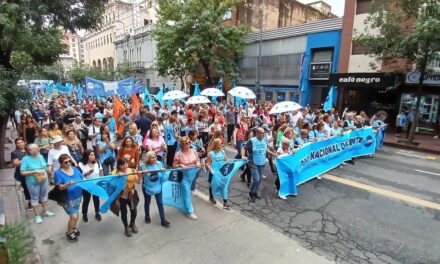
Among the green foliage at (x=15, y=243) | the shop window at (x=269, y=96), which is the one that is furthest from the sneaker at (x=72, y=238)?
the shop window at (x=269, y=96)

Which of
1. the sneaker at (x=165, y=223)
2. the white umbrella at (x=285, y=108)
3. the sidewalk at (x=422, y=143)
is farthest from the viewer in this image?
the sidewalk at (x=422, y=143)

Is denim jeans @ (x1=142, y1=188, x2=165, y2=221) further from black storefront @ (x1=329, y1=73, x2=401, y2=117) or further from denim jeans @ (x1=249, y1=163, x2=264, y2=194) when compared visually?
black storefront @ (x1=329, y1=73, x2=401, y2=117)

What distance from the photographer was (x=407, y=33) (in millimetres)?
13773

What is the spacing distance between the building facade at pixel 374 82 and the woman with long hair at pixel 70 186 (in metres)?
15.5

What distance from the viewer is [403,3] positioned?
1297cm

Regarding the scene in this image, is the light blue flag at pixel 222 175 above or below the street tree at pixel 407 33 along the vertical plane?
below

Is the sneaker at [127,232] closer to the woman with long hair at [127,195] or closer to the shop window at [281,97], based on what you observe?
the woman with long hair at [127,195]

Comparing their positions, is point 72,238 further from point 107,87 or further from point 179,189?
point 107,87

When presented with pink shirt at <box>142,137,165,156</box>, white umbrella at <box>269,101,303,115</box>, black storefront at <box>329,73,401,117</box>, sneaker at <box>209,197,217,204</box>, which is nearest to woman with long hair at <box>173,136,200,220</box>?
sneaker at <box>209,197,217,204</box>

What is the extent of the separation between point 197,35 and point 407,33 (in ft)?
45.7

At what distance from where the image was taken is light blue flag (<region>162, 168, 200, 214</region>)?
5812 mm

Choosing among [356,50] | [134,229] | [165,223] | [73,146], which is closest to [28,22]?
[73,146]

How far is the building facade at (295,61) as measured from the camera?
21375 mm

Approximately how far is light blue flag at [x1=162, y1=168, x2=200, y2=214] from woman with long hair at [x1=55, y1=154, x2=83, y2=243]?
1477 mm
